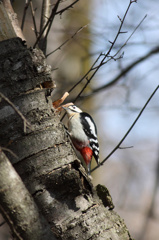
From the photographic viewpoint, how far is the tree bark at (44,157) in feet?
6.67

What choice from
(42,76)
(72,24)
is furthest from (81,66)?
(42,76)

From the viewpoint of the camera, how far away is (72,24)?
7.66 m

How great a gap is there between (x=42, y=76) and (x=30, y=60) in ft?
0.44

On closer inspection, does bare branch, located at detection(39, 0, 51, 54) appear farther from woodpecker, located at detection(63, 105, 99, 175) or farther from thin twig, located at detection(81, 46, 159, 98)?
thin twig, located at detection(81, 46, 159, 98)

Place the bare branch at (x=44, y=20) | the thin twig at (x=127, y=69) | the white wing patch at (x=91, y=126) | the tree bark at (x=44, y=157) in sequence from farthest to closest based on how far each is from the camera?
the thin twig at (x=127, y=69)
the white wing patch at (x=91, y=126)
the bare branch at (x=44, y=20)
the tree bark at (x=44, y=157)

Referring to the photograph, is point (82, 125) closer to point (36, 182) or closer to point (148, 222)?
point (36, 182)

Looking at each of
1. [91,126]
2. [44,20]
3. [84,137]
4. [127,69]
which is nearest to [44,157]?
[44,20]

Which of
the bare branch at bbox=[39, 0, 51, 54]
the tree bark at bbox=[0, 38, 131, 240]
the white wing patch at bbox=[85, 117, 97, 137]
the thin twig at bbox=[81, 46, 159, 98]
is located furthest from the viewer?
the thin twig at bbox=[81, 46, 159, 98]

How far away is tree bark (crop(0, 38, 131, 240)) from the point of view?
6.67ft

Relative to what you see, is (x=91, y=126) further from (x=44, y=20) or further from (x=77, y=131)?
(x=44, y=20)

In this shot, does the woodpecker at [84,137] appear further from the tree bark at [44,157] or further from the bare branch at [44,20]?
the tree bark at [44,157]

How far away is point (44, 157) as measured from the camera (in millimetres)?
2098

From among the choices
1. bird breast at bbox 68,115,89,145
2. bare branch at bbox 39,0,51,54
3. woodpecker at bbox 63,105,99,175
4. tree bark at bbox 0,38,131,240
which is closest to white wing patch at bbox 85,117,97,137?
woodpecker at bbox 63,105,99,175

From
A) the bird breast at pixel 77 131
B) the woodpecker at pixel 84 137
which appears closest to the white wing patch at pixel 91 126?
the woodpecker at pixel 84 137
